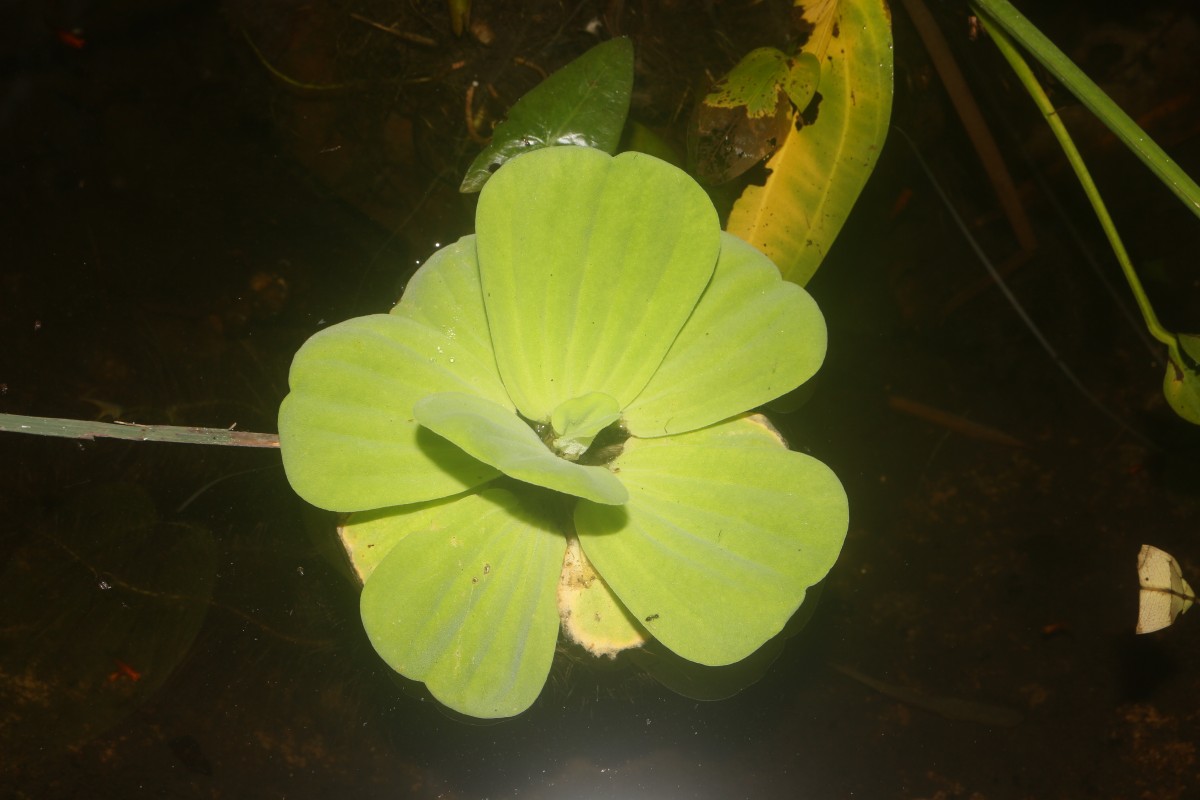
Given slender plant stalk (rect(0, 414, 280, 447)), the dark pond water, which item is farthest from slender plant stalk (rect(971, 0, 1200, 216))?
slender plant stalk (rect(0, 414, 280, 447))

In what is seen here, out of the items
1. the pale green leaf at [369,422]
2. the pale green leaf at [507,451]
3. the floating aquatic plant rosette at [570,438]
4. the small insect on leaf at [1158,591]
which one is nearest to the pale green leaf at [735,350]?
the floating aquatic plant rosette at [570,438]

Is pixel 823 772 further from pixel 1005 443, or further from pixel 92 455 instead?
pixel 92 455

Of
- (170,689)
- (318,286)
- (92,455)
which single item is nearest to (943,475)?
(318,286)

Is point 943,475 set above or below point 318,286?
below

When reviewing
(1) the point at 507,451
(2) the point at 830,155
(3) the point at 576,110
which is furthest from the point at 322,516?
(2) the point at 830,155

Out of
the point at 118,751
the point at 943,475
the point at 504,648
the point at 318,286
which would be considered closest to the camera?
the point at 504,648

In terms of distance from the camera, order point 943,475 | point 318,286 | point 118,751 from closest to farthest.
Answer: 1. point 118,751
2. point 318,286
3. point 943,475
